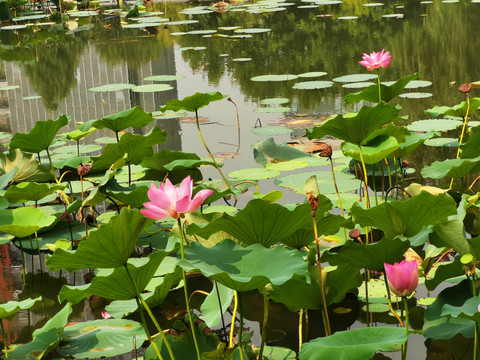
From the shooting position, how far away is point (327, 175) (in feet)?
7.85

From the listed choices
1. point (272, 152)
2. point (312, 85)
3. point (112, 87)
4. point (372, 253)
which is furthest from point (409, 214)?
point (112, 87)

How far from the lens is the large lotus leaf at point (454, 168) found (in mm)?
1727

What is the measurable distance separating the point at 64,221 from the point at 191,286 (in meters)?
0.52

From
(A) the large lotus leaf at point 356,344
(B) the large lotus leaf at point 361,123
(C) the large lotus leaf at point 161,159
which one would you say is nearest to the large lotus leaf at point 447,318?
(A) the large lotus leaf at point 356,344

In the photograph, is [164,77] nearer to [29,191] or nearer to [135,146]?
[135,146]

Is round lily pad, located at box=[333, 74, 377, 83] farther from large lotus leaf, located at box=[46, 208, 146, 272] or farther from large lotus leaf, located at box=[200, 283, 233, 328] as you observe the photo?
large lotus leaf, located at box=[46, 208, 146, 272]


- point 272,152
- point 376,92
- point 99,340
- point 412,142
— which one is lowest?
point 99,340

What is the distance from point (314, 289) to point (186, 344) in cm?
27

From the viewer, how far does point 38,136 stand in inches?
82.4

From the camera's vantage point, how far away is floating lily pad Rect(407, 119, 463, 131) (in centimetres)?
262

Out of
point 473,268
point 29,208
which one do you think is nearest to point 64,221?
point 29,208

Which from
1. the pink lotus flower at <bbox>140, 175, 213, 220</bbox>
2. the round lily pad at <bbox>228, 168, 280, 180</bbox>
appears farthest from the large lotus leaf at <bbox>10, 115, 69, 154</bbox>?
the pink lotus flower at <bbox>140, 175, 213, 220</bbox>

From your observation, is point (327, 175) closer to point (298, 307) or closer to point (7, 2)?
point (298, 307)

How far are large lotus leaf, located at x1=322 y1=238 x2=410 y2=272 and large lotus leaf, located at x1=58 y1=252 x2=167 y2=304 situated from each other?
0.33m
